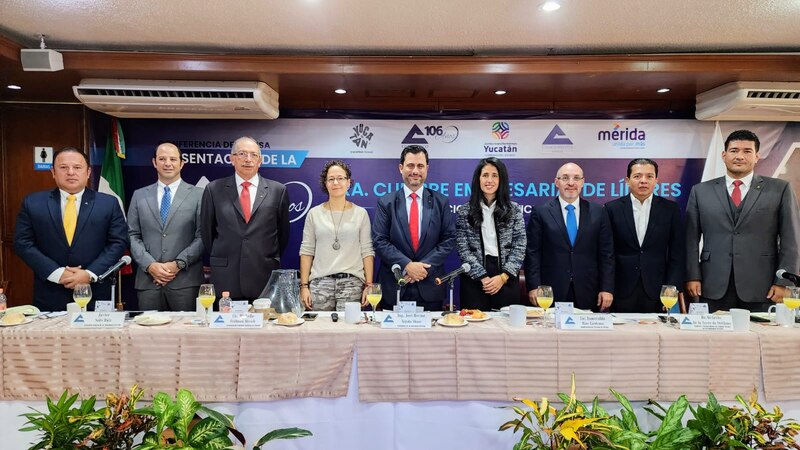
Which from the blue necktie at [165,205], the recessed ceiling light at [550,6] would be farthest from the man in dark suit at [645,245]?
the blue necktie at [165,205]

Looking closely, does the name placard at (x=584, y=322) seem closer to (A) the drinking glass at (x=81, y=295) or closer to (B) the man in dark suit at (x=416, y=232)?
(B) the man in dark suit at (x=416, y=232)

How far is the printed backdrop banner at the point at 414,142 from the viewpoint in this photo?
4.52 metres

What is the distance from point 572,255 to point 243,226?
6.69 ft

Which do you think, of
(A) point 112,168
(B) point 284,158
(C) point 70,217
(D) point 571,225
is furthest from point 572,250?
(A) point 112,168

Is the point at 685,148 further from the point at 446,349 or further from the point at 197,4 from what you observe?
the point at 197,4

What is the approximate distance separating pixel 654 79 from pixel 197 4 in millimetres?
3273

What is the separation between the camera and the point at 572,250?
9.96 ft

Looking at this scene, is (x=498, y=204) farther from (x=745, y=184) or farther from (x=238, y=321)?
(x=238, y=321)

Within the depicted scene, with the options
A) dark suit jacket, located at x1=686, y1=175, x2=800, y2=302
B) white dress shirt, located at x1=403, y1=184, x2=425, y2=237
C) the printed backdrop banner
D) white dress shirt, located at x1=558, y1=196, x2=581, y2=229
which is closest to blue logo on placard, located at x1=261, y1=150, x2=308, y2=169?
the printed backdrop banner

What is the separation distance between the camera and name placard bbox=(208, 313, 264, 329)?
6.49ft

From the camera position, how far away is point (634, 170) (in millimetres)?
3160

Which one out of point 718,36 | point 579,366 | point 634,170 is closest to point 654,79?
point 718,36

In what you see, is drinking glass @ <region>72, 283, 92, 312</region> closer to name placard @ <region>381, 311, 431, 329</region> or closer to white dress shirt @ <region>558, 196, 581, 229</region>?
name placard @ <region>381, 311, 431, 329</region>

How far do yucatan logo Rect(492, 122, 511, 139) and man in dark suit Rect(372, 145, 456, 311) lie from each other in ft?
5.86
